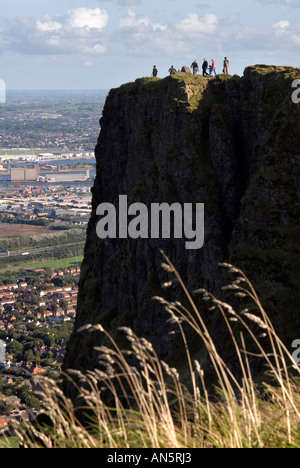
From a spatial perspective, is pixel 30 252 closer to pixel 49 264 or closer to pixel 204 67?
pixel 49 264

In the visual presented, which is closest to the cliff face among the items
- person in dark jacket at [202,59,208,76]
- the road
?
person in dark jacket at [202,59,208,76]

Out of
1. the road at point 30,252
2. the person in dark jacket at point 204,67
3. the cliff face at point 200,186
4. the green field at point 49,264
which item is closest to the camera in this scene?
the cliff face at point 200,186

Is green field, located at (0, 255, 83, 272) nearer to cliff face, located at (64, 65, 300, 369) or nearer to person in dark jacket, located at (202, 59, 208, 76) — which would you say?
cliff face, located at (64, 65, 300, 369)

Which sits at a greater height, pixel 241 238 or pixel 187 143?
pixel 187 143

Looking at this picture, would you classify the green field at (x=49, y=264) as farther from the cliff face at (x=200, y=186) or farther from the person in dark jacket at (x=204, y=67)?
the person in dark jacket at (x=204, y=67)

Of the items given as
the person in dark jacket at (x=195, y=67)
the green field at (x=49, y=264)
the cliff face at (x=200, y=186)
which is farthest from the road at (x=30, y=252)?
the person in dark jacket at (x=195, y=67)

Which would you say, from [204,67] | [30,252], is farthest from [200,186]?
[30,252]
